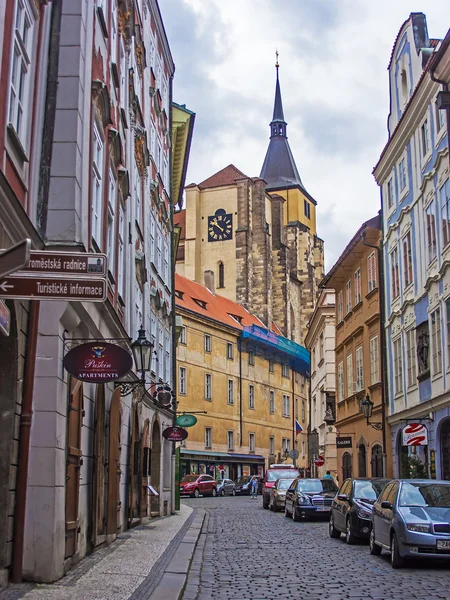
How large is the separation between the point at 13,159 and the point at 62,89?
2.74 metres

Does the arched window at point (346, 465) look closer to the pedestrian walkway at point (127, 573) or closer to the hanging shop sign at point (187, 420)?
the hanging shop sign at point (187, 420)

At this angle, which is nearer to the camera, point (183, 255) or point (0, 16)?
point (0, 16)

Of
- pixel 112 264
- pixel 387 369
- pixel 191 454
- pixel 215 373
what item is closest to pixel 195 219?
pixel 215 373

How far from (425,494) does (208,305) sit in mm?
55044

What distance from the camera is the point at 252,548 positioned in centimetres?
1666

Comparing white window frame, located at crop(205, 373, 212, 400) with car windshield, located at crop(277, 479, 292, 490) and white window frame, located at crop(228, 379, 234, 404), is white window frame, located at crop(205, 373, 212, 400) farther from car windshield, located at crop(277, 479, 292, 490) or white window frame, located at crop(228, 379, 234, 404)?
car windshield, located at crop(277, 479, 292, 490)

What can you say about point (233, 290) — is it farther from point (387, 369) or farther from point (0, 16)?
point (0, 16)

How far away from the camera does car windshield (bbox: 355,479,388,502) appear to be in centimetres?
1723

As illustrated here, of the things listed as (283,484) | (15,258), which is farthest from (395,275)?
(15,258)

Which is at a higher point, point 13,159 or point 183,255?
point 183,255

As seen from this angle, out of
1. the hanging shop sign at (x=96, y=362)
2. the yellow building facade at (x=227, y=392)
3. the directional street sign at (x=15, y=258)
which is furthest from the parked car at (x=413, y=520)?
the yellow building facade at (x=227, y=392)

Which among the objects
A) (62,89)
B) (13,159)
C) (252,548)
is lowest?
(252,548)

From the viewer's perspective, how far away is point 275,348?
7181 cm

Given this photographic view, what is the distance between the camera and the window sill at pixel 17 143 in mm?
9102
